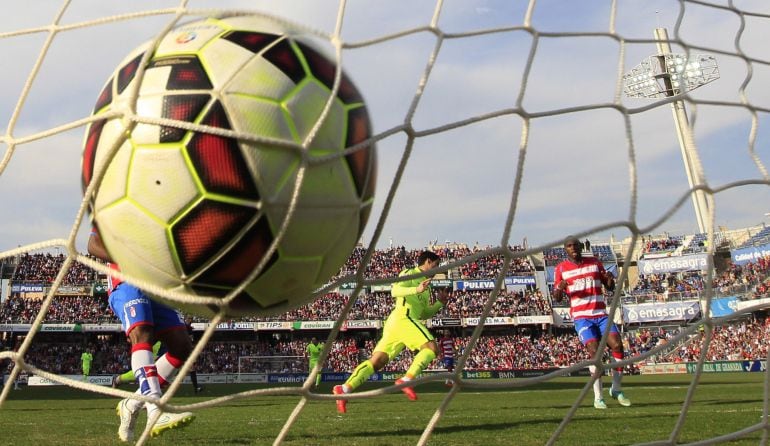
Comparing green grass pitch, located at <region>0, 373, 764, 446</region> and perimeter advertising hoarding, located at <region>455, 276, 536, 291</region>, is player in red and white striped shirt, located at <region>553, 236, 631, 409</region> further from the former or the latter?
perimeter advertising hoarding, located at <region>455, 276, 536, 291</region>

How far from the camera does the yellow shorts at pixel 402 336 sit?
7492 mm

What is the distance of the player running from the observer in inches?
164

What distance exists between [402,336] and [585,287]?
206 centimetres

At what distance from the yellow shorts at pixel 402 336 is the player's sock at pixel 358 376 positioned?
1.42 feet

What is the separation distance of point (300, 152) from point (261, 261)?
14.3 inches

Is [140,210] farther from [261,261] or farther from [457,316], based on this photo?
[457,316]

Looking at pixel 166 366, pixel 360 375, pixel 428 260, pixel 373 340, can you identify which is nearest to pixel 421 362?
pixel 360 375

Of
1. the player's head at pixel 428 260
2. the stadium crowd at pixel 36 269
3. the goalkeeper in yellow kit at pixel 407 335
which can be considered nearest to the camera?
the player's head at pixel 428 260

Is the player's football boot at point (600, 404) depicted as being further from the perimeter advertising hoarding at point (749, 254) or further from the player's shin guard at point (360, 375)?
the perimeter advertising hoarding at point (749, 254)

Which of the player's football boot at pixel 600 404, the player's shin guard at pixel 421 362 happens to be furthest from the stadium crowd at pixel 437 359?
the player's football boot at pixel 600 404

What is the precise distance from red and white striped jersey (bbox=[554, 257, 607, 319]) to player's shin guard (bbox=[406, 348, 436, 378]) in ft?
5.16

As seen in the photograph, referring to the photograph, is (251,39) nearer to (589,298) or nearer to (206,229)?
(206,229)

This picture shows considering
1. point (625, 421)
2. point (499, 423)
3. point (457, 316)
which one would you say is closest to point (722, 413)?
point (625, 421)

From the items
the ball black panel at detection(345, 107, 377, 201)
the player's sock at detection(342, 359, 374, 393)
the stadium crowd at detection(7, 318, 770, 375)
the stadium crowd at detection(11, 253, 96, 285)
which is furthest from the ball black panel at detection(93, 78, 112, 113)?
the stadium crowd at detection(11, 253, 96, 285)
